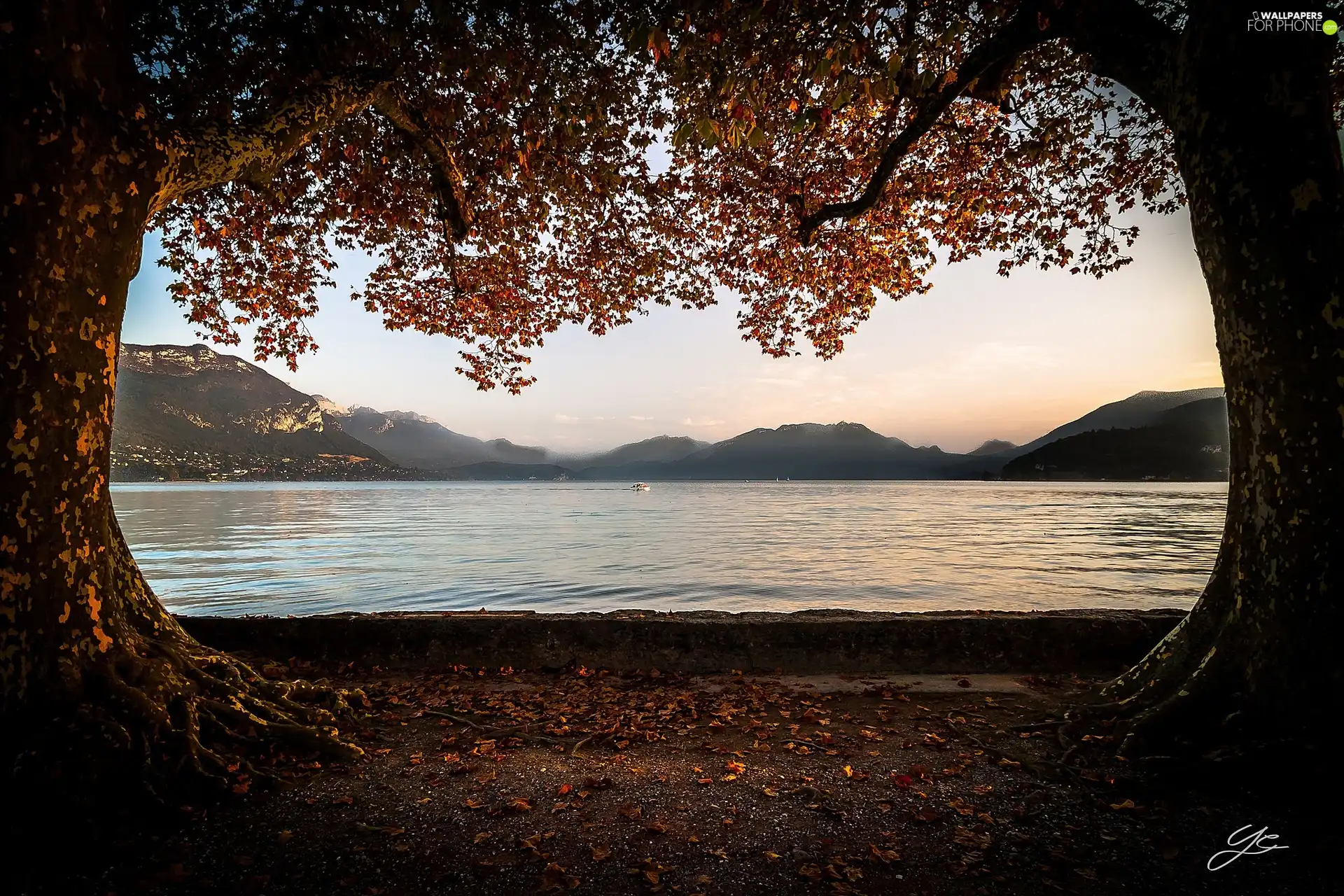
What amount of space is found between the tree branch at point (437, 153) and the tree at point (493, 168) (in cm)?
4

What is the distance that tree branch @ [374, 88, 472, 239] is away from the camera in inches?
237

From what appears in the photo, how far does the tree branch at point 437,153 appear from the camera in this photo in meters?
6.02

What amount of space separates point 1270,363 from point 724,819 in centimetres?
434

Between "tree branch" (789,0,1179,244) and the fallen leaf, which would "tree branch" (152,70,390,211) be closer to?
"tree branch" (789,0,1179,244)

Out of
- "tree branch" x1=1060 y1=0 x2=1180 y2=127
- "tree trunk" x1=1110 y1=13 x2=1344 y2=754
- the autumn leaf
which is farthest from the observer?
"tree branch" x1=1060 y1=0 x2=1180 y2=127

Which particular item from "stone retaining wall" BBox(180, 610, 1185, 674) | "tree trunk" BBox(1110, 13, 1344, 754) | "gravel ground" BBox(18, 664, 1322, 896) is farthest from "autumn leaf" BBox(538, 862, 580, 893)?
"tree trunk" BBox(1110, 13, 1344, 754)

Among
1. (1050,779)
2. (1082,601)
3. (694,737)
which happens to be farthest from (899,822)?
(1082,601)

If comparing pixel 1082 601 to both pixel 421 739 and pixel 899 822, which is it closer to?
pixel 899 822

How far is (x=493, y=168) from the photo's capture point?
26.5 feet

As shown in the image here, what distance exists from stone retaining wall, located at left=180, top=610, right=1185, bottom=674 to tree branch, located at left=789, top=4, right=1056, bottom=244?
454cm

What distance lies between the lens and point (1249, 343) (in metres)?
3.94

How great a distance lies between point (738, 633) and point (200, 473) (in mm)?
239356
